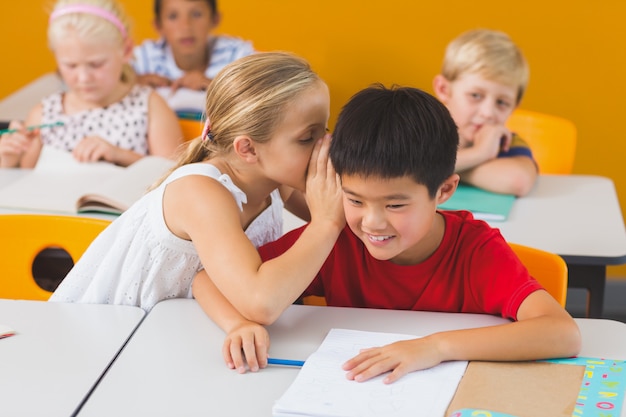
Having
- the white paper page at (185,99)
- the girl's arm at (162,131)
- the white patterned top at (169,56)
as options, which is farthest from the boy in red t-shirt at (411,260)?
the white patterned top at (169,56)

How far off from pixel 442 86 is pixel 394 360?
152 cm

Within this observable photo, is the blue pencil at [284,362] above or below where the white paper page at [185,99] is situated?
above

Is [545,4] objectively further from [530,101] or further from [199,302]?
[199,302]

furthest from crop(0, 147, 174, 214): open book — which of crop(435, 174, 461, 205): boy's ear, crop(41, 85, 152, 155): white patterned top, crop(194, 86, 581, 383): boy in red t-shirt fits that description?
crop(435, 174, 461, 205): boy's ear

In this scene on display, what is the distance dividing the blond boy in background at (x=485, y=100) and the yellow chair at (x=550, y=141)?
0.58 ft

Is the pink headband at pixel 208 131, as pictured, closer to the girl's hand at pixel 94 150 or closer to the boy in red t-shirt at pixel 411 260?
the boy in red t-shirt at pixel 411 260

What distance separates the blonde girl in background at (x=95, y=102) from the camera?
2656mm

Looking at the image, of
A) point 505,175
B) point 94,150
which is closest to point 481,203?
point 505,175

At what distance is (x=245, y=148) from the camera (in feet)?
5.19

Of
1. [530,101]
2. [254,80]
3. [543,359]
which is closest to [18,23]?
[530,101]

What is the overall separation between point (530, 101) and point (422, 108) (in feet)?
7.65

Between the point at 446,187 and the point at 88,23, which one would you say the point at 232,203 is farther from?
the point at 88,23

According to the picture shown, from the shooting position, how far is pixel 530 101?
11.8 feet

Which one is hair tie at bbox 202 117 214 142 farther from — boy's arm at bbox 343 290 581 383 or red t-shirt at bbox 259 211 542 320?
boy's arm at bbox 343 290 581 383
